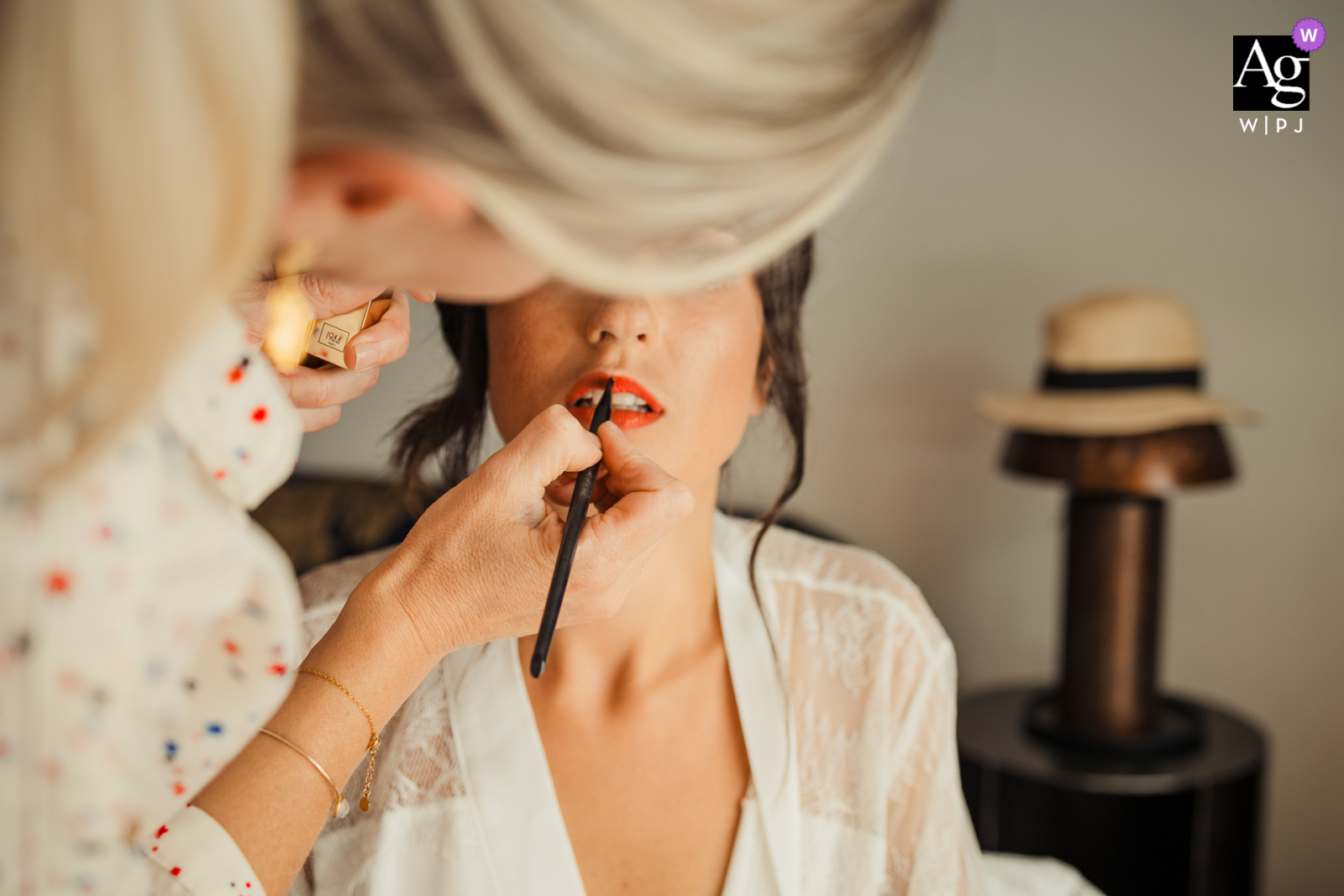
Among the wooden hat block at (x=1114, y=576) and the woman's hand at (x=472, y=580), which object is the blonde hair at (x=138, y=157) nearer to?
the woman's hand at (x=472, y=580)

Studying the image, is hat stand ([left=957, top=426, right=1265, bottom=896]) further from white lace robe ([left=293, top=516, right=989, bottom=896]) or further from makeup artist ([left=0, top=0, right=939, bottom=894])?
makeup artist ([left=0, top=0, right=939, bottom=894])

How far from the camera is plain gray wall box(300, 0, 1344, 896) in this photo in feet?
5.97

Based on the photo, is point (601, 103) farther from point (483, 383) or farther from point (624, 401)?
point (483, 383)

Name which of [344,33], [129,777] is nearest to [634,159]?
[344,33]

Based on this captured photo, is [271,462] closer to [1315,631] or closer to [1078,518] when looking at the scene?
[1078,518]

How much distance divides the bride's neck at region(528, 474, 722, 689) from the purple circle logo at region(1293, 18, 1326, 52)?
149 cm

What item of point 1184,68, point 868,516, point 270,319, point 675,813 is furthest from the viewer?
point 868,516

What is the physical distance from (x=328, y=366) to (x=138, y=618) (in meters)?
0.47

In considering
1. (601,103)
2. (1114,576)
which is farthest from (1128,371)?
(601,103)

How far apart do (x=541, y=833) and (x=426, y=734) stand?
180mm

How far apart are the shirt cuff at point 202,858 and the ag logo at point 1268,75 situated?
80.6 inches

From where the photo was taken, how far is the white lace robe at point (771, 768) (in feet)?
3.15

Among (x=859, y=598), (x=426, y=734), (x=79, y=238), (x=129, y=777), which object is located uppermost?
(x=79, y=238)

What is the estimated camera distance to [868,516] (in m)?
2.19
